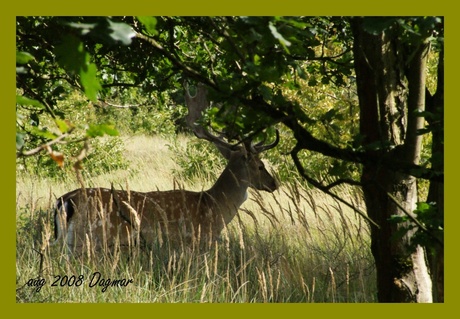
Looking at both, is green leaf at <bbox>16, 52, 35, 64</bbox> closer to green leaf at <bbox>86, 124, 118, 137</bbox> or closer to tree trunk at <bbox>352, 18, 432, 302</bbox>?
green leaf at <bbox>86, 124, 118, 137</bbox>

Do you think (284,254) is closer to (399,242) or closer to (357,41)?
(399,242)

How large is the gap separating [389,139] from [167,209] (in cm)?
342

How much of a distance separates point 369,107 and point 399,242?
0.75m

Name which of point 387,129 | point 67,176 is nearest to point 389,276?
point 387,129

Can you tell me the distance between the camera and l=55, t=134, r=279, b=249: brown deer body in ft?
20.1

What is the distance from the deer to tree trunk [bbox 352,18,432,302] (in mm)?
2027

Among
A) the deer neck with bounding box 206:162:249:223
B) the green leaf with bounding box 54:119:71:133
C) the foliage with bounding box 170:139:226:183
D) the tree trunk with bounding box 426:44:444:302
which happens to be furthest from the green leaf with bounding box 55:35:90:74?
the foliage with bounding box 170:139:226:183

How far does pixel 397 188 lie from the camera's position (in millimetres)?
3994

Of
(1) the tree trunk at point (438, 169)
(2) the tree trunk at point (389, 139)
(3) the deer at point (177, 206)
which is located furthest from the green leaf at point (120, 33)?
(3) the deer at point (177, 206)

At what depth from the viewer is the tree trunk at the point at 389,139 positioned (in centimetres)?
394

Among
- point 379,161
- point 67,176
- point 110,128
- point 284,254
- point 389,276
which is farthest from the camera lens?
point 67,176

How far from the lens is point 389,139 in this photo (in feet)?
13.0

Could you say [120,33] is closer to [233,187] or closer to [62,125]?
[62,125]

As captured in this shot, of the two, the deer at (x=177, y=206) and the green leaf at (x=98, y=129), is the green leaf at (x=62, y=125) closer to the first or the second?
the green leaf at (x=98, y=129)
